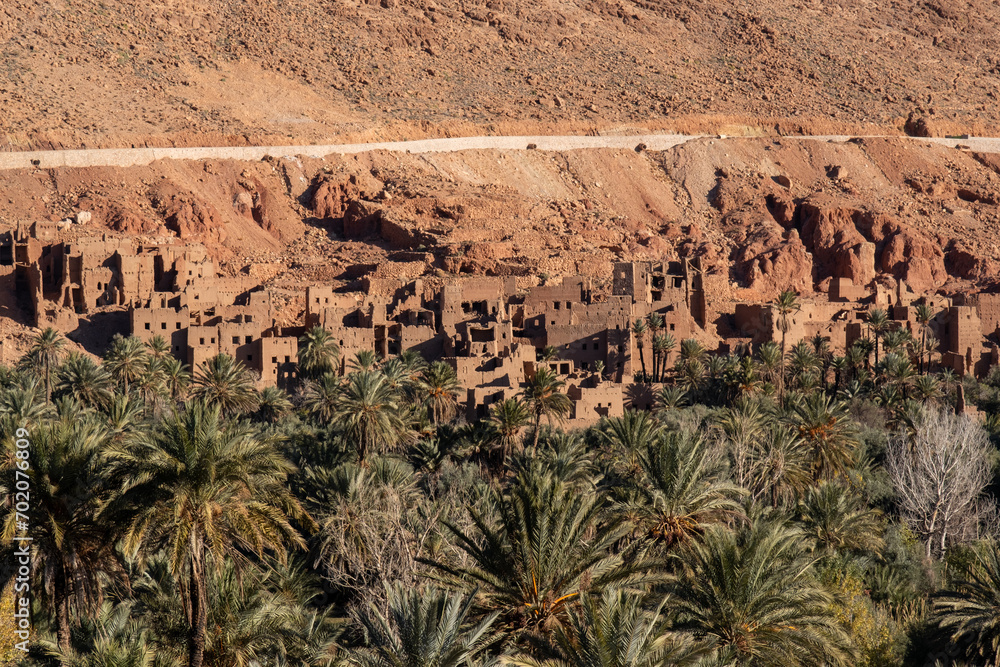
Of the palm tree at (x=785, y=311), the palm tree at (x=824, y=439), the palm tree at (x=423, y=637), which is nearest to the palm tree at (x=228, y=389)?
the palm tree at (x=824, y=439)

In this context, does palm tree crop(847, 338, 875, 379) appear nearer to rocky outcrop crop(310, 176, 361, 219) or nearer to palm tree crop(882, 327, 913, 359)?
palm tree crop(882, 327, 913, 359)

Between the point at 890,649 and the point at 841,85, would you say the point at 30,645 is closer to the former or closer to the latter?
the point at 890,649

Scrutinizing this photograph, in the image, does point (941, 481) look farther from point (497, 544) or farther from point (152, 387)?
point (152, 387)

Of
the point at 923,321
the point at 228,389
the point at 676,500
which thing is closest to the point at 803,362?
the point at 923,321

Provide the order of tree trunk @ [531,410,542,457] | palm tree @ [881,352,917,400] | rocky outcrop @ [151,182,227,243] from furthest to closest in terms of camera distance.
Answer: rocky outcrop @ [151,182,227,243], palm tree @ [881,352,917,400], tree trunk @ [531,410,542,457]

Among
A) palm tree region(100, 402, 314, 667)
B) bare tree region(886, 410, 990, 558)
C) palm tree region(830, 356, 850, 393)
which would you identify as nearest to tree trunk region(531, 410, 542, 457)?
bare tree region(886, 410, 990, 558)

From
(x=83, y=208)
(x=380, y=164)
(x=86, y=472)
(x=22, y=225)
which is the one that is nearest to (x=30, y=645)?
(x=86, y=472)

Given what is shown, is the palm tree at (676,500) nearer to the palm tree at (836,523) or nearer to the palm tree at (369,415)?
the palm tree at (836,523)
